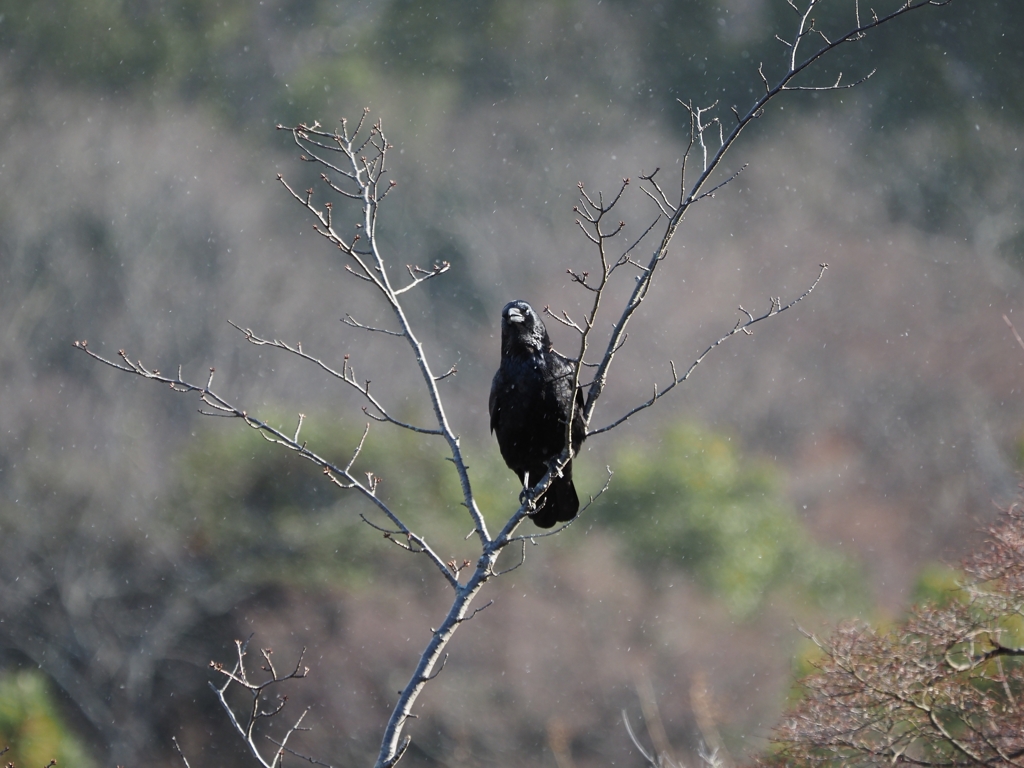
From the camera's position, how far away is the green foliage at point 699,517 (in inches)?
402

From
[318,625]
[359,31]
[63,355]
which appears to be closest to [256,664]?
[318,625]

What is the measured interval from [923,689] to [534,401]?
1549mm

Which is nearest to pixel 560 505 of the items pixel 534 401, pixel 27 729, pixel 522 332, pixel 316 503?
pixel 534 401

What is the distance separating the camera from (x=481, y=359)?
1479 centimetres

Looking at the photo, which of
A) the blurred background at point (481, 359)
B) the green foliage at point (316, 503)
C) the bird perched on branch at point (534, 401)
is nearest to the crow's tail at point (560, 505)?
the bird perched on branch at point (534, 401)

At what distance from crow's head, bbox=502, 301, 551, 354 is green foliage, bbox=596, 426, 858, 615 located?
6865mm

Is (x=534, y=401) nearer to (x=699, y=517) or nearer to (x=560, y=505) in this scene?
(x=560, y=505)

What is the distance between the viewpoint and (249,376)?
41.7 ft

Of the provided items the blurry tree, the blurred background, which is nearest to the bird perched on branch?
the blurry tree

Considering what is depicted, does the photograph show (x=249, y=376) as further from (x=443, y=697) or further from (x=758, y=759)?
(x=758, y=759)

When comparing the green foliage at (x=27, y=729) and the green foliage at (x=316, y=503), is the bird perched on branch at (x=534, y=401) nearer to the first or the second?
the green foliage at (x=27, y=729)

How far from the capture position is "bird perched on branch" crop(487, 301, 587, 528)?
3.33m

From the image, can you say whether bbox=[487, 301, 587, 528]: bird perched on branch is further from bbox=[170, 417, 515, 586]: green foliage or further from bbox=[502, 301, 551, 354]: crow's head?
bbox=[170, 417, 515, 586]: green foliage

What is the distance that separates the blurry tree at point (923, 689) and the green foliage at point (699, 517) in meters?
6.36
